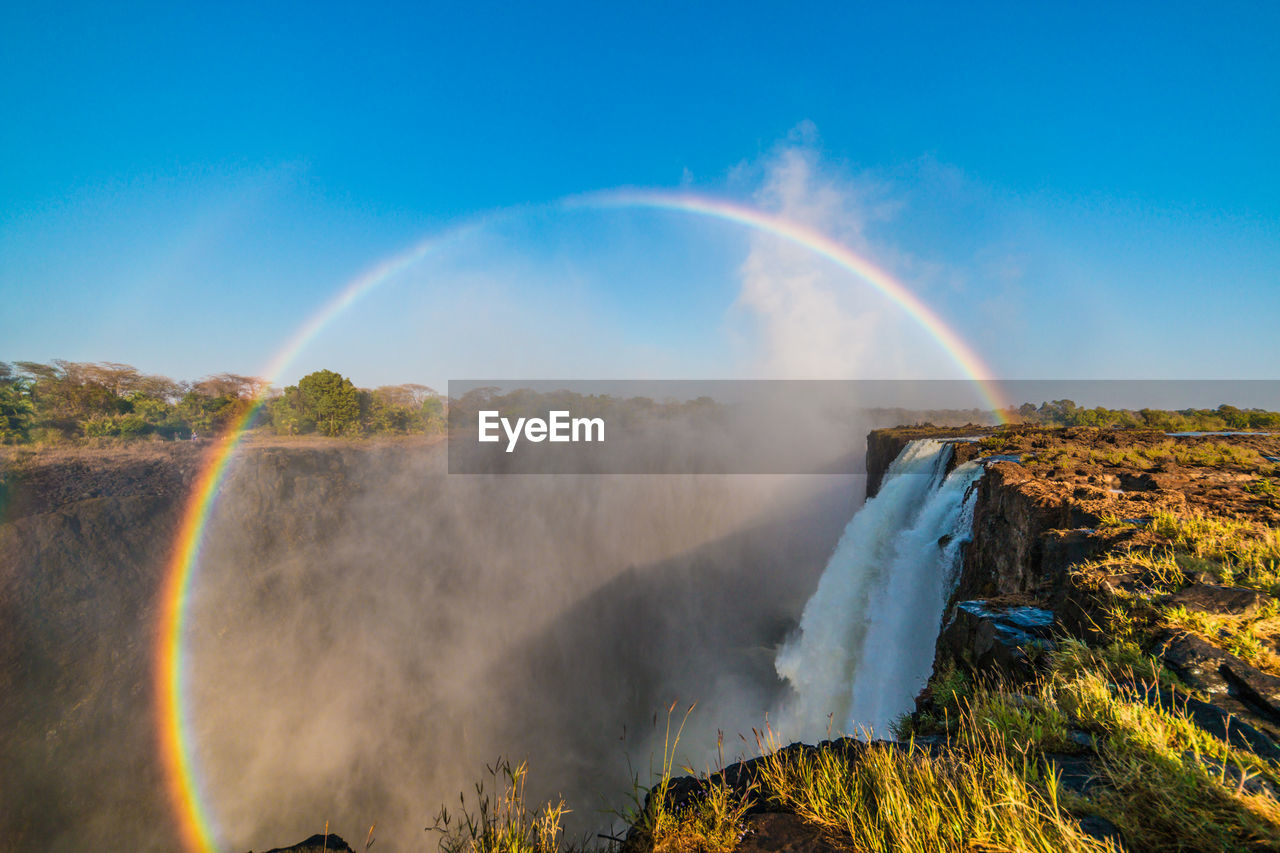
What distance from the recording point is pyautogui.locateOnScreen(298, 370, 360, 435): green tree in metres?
29.4

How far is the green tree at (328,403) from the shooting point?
29438 mm

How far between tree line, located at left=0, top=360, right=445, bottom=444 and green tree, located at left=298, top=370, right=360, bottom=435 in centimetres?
6

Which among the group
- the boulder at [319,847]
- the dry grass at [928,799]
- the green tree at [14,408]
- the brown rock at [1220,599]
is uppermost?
the green tree at [14,408]

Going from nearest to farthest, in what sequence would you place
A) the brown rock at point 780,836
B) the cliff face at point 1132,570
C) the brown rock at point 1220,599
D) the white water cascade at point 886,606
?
the brown rock at point 780,836 → the cliff face at point 1132,570 → the brown rock at point 1220,599 → the white water cascade at point 886,606

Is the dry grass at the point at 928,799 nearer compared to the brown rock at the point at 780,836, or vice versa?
the dry grass at the point at 928,799

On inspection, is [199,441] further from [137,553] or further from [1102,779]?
[1102,779]

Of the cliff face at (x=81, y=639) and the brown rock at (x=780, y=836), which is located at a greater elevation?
the brown rock at (x=780, y=836)

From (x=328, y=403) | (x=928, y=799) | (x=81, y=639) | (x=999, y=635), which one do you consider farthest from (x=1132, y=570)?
(x=328, y=403)

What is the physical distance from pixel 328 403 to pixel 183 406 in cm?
755

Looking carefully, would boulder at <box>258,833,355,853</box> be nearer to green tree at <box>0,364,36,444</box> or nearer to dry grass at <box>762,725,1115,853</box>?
dry grass at <box>762,725,1115,853</box>

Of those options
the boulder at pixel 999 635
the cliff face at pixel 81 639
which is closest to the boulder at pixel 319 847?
the boulder at pixel 999 635

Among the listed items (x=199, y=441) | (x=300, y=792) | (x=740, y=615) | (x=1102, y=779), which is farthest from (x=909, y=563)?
(x=199, y=441)

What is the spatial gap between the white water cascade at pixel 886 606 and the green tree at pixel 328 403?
3182 cm

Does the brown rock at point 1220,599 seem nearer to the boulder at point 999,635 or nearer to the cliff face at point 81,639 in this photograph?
the boulder at point 999,635
